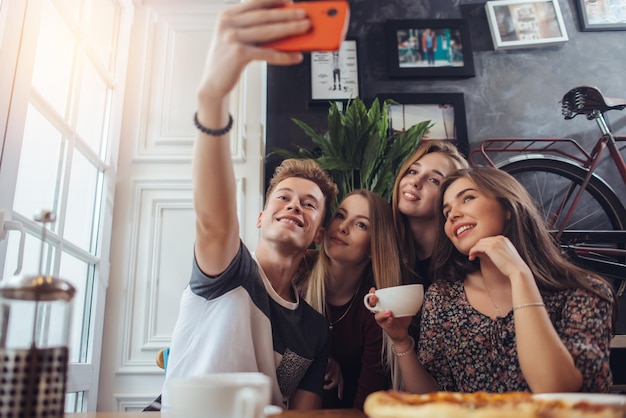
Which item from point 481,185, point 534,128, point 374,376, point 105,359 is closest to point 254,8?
point 481,185

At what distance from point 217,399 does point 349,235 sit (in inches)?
46.9

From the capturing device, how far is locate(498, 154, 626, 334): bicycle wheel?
2484 millimetres

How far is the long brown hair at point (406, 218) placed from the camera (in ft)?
5.69

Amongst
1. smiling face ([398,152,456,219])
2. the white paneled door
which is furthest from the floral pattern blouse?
the white paneled door

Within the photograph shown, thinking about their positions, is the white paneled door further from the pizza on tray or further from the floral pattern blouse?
the pizza on tray

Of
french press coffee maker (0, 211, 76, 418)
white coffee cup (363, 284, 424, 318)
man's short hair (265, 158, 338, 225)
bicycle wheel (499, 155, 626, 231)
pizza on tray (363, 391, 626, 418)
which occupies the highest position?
bicycle wheel (499, 155, 626, 231)

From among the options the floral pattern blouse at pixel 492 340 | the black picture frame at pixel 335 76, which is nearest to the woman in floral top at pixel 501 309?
the floral pattern blouse at pixel 492 340

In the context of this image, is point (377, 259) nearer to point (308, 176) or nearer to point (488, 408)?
point (308, 176)

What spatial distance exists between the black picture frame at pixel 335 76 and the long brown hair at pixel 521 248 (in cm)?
140

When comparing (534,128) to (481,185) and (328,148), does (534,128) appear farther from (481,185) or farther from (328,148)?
(481,185)

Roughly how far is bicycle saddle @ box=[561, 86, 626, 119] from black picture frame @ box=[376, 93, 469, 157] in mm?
537

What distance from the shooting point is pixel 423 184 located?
182 cm

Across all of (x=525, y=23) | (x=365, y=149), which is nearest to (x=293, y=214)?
(x=365, y=149)

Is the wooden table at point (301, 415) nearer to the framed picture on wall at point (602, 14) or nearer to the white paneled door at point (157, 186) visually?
the white paneled door at point (157, 186)
